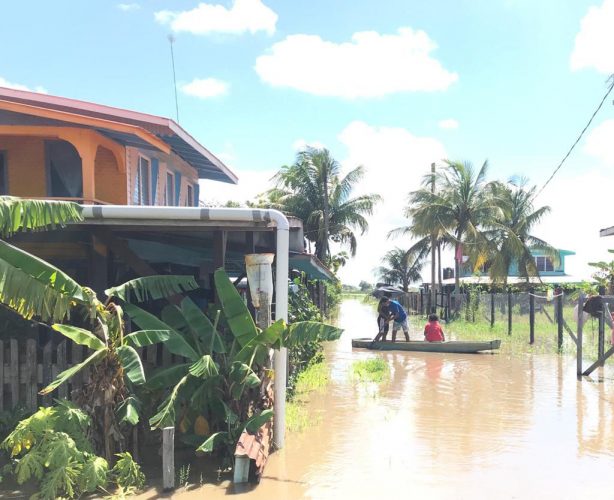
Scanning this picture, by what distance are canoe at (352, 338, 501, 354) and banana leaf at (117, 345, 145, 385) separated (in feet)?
39.0

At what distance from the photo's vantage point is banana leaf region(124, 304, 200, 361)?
262 inches

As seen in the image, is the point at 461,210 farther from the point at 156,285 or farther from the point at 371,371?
the point at 156,285

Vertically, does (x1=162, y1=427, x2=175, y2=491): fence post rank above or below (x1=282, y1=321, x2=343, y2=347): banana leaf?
below

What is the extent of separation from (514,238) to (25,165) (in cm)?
2372

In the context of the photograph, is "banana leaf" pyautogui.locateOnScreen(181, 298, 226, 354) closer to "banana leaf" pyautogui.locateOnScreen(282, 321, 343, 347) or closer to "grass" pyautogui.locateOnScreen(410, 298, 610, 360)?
"banana leaf" pyautogui.locateOnScreen(282, 321, 343, 347)

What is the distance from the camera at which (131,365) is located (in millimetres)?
5945

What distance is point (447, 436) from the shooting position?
318 inches

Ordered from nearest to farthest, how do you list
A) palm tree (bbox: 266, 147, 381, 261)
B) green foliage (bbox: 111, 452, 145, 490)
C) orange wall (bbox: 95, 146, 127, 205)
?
green foliage (bbox: 111, 452, 145, 490)
orange wall (bbox: 95, 146, 127, 205)
palm tree (bbox: 266, 147, 381, 261)

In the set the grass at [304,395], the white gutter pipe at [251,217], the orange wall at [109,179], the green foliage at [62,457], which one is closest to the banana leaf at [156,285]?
the white gutter pipe at [251,217]

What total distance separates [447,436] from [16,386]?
17.9 ft

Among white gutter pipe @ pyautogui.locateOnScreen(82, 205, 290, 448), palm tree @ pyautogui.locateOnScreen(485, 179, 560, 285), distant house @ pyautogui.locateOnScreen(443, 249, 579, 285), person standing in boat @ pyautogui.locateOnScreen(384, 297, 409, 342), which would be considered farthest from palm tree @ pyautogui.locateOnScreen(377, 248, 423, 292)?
white gutter pipe @ pyautogui.locateOnScreen(82, 205, 290, 448)

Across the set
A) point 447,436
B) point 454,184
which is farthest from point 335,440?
point 454,184

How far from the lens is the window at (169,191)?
44.3 feet

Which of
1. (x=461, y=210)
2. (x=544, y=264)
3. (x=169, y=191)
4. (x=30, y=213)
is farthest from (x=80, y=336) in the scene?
(x=544, y=264)
